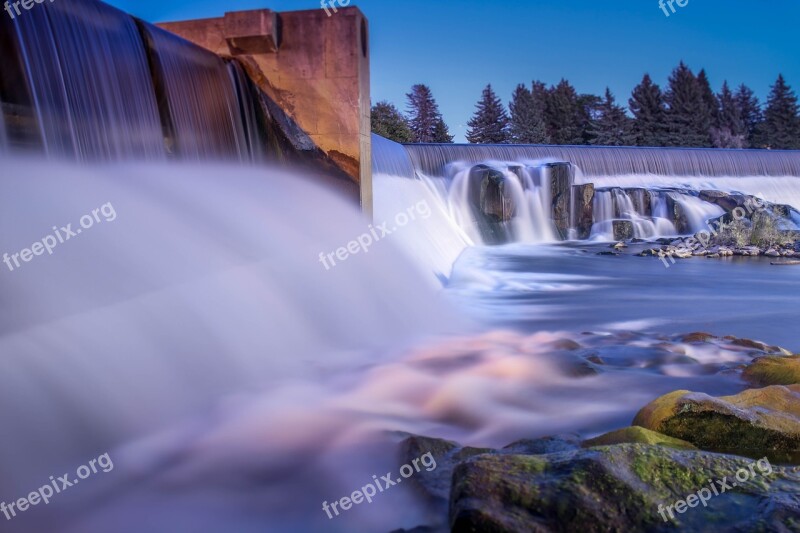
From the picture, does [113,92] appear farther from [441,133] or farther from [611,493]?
[441,133]

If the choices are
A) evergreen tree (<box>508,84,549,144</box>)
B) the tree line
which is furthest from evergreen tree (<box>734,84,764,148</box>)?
evergreen tree (<box>508,84,549,144</box>)

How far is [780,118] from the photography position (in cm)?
5328

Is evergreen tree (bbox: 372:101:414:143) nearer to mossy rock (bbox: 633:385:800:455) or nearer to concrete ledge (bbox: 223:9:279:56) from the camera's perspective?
concrete ledge (bbox: 223:9:279:56)

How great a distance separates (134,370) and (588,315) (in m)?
5.32

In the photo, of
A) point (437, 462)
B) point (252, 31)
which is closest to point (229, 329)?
point (437, 462)

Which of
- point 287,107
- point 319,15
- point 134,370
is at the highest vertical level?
point 319,15

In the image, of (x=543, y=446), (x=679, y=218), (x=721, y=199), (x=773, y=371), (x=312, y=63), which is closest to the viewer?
(x=543, y=446)

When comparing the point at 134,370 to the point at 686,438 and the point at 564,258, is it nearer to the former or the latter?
the point at 686,438

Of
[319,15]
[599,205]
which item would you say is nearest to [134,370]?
[319,15]

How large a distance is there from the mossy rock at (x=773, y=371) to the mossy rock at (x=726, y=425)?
86 cm

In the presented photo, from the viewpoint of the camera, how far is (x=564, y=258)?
13258mm

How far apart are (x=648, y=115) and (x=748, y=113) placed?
1540 centimetres

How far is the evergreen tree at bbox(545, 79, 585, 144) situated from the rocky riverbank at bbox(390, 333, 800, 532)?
51472mm

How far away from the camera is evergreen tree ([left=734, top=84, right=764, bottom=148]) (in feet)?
182
